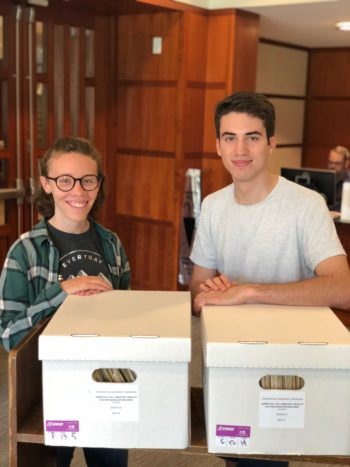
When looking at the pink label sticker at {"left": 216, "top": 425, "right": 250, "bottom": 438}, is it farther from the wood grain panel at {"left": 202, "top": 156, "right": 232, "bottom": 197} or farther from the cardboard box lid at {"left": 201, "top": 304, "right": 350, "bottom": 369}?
the wood grain panel at {"left": 202, "top": 156, "right": 232, "bottom": 197}

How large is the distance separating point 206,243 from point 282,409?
2.45 ft

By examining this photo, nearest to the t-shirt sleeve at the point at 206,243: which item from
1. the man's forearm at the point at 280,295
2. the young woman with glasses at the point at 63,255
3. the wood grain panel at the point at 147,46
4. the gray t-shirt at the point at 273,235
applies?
the gray t-shirt at the point at 273,235

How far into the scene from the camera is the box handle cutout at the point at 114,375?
3.75ft

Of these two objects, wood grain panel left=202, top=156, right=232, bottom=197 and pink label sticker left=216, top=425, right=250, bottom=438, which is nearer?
pink label sticker left=216, top=425, right=250, bottom=438

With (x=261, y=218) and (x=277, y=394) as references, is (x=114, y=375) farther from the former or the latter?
(x=261, y=218)

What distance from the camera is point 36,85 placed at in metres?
4.01

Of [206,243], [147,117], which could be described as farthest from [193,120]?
[206,243]

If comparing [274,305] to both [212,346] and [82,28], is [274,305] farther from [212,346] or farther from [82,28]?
[82,28]

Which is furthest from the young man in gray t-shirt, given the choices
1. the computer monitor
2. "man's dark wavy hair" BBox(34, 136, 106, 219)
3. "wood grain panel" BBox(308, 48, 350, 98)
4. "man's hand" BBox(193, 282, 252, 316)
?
"wood grain panel" BBox(308, 48, 350, 98)

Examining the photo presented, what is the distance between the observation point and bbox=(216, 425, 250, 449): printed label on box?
114 centimetres

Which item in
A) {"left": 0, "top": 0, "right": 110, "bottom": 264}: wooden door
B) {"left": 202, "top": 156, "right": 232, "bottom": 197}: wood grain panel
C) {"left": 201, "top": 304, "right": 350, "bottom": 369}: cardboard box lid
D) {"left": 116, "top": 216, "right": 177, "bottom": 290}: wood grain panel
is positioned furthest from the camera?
{"left": 116, "top": 216, "right": 177, "bottom": 290}: wood grain panel

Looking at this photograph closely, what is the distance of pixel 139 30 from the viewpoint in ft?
14.6

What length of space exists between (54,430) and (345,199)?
312 cm

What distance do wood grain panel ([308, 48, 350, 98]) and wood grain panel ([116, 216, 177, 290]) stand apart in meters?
3.37
